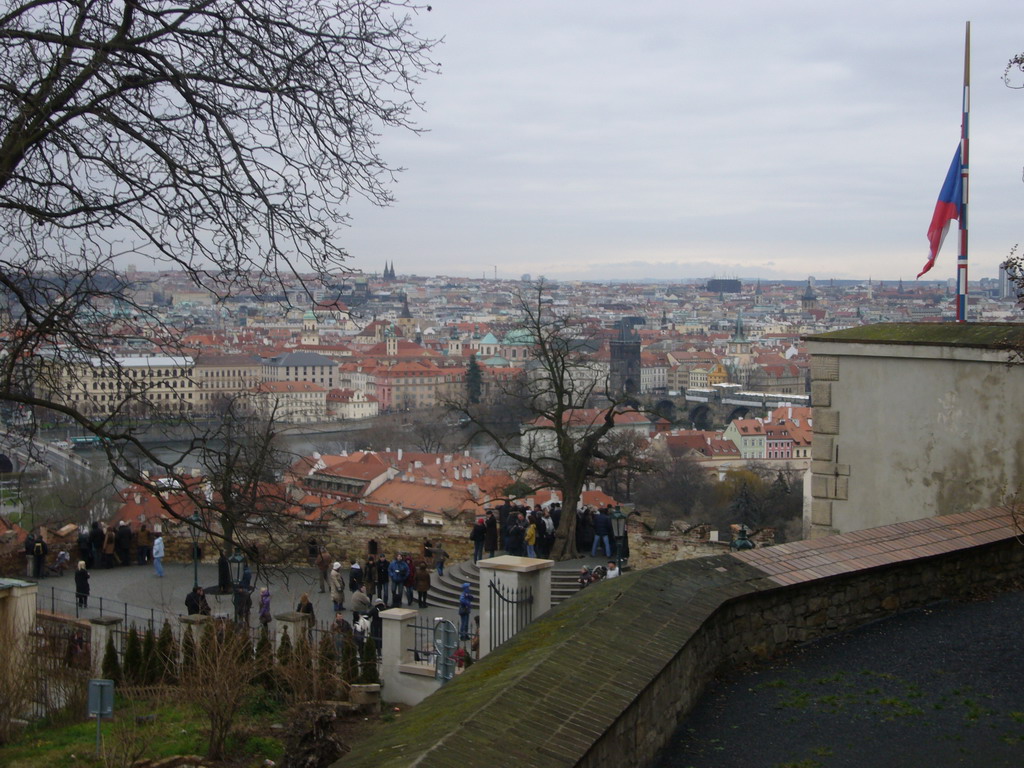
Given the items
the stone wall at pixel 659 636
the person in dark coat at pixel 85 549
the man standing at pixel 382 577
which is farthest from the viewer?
the person in dark coat at pixel 85 549

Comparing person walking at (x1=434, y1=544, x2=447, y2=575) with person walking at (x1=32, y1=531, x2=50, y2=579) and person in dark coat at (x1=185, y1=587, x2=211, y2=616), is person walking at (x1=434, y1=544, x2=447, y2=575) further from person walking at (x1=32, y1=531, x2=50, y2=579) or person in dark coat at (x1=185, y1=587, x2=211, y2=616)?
person walking at (x1=32, y1=531, x2=50, y2=579)

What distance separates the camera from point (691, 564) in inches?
194

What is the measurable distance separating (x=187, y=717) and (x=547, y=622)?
294 centimetres

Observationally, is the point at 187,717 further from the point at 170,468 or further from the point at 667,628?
the point at 667,628

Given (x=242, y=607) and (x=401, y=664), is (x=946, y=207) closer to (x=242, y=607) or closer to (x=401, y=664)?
(x=401, y=664)

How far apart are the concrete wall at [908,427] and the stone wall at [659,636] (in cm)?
98

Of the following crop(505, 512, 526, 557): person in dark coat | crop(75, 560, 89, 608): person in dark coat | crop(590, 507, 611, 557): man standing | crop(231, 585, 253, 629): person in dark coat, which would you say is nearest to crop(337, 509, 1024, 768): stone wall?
crop(231, 585, 253, 629): person in dark coat

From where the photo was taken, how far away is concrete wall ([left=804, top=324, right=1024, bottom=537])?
23.5 ft

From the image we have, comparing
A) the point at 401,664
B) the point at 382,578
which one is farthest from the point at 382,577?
the point at 401,664

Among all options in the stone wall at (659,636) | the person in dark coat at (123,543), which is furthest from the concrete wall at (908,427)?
the person in dark coat at (123,543)

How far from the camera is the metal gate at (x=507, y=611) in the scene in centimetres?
582

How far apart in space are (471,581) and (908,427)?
19.0 feet

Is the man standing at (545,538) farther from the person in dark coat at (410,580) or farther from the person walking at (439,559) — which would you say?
the person in dark coat at (410,580)

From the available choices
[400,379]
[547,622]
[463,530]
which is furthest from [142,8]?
[400,379]
